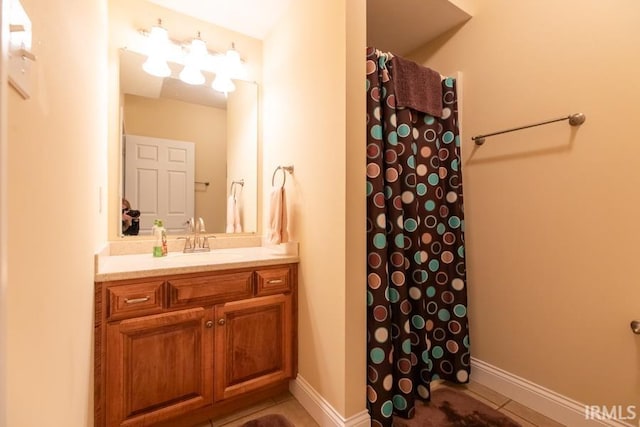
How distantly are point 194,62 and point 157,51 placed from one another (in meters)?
0.22

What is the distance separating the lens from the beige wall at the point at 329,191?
4.51ft

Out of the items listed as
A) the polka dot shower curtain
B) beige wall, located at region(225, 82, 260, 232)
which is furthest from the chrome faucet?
the polka dot shower curtain

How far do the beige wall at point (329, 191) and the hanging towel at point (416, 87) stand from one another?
12.8 inches

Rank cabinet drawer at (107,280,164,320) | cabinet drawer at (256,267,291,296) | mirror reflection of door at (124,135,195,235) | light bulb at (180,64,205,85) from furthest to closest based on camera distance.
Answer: light bulb at (180,64,205,85) → mirror reflection of door at (124,135,195,235) → cabinet drawer at (256,267,291,296) → cabinet drawer at (107,280,164,320)

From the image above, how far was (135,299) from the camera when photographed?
4.33 ft

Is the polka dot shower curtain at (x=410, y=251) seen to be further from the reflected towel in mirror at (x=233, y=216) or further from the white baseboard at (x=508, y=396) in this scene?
the reflected towel in mirror at (x=233, y=216)

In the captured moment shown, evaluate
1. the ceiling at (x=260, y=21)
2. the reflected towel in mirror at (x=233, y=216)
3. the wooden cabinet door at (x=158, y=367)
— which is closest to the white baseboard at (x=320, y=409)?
the wooden cabinet door at (x=158, y=367)

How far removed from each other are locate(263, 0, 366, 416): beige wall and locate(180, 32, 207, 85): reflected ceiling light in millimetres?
613

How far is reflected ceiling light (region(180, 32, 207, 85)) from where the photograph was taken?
1.92m

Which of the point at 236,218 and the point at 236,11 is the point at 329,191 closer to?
the point at 236,218

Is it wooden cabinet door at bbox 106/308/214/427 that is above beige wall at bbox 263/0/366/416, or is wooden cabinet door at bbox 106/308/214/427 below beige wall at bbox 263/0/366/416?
below

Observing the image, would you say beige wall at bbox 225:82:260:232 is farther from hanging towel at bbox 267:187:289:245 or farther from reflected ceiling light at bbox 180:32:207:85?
hanging towel at bbox 267:187:289:245

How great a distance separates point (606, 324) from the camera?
137 centimetres

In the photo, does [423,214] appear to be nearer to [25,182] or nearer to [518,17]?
[518,17]
